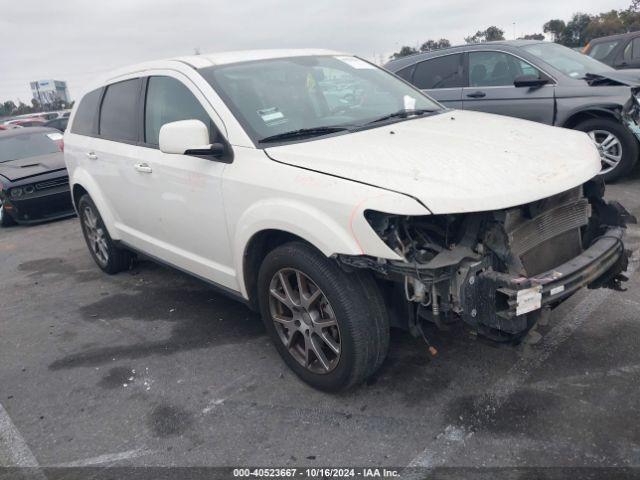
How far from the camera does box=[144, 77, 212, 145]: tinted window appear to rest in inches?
147

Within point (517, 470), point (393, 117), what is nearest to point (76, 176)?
point (393, 117)

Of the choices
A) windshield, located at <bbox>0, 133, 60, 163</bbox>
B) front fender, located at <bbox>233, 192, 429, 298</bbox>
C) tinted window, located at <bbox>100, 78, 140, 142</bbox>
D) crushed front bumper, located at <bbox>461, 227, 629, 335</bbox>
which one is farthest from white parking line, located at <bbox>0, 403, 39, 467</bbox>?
windshield, located at <bbox>0, 133, 60, 163</bbox>

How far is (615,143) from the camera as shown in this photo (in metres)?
6.77

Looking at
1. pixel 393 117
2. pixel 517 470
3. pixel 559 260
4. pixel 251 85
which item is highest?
pixel 251 85

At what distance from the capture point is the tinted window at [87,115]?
522 centimetres

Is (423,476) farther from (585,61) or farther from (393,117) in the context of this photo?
(585,61)

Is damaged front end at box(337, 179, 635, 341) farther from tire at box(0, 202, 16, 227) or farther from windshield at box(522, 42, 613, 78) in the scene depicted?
tire at box(0, 202, 16, 227)

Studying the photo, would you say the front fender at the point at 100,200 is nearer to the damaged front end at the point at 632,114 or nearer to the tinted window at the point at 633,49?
the damaged front end at the point at 632,114

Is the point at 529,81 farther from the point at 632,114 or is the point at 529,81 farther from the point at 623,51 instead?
the point at 623,51

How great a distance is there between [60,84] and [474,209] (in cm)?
7755

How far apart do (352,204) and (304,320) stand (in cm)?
87

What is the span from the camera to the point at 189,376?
361 cm

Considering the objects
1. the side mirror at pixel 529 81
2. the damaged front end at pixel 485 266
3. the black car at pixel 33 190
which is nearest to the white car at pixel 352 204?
the damaged front end at pixel 485 266

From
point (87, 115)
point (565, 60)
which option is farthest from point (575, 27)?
point (87, 115)
